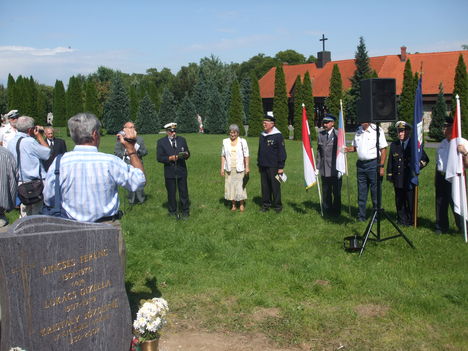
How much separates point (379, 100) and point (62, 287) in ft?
17.7

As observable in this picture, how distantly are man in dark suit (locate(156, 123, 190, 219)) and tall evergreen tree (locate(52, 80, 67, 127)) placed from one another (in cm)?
4315

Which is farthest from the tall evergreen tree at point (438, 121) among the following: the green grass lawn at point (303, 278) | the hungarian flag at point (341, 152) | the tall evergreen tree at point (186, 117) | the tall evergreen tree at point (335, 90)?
the hungarian flag at point (341, 152)

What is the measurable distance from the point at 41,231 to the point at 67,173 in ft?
2.45

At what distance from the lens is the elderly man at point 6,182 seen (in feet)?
19.9

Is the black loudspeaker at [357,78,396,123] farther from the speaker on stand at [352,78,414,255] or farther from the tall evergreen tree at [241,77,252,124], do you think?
the tall evergreen tree at [241,77,252,124]

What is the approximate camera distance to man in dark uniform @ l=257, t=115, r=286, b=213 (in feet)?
33.3

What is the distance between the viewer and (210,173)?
16.4 m

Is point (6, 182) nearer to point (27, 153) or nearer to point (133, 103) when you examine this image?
point (27, 153)

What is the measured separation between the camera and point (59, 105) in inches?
1965

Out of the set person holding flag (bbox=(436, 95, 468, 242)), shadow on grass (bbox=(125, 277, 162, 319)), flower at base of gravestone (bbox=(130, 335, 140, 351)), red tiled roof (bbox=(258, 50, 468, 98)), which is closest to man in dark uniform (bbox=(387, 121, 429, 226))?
person holding flag (bbox=(436, 95, 468, 242))

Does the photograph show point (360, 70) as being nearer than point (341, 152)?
No

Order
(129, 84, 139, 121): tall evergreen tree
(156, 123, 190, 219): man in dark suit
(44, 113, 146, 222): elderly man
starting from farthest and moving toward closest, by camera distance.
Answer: (129, 84, 139, 121): tall evergreen tree → (156, 123, 190, 219): man in dark suit → (44, 113, 146, 222): elderly man

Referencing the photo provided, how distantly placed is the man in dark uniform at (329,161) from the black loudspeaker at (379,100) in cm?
217

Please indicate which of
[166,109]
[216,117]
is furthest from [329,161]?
[166,109]
